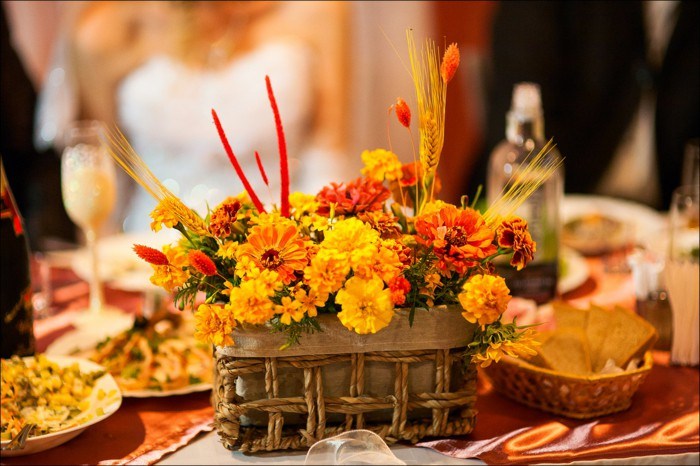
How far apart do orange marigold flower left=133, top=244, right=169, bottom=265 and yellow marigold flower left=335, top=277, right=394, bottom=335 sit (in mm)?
200

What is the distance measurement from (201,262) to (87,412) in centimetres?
31

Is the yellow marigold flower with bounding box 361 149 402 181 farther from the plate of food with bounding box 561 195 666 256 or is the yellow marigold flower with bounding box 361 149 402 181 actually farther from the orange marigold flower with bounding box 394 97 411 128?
the plate of food with bounding box 561 195 666 256

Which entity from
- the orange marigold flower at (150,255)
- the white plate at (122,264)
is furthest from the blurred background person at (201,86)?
the orange marigold flower at (150,255)

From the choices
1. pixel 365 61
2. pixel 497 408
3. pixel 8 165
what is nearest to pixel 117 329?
pixel 497 408

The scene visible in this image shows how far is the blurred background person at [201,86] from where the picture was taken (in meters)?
2.92

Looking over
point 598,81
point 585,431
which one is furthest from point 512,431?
point 598,81

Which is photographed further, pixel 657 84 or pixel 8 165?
pixel 657 84

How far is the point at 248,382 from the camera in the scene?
0.94 m

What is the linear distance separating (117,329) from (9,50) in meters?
1.71

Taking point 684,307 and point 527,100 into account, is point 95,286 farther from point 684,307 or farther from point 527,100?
point 684,307

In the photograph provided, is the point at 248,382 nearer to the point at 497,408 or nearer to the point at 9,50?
the point at 497,408

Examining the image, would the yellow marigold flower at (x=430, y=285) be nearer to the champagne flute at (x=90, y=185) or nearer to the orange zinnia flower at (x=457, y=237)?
the orange zinnia flower at (x=457, y=237)

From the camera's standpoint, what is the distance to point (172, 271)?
2.98 feet

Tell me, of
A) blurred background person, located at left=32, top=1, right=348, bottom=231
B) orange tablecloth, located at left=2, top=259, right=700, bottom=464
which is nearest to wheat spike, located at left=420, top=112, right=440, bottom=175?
orange tablecloth, located at left=2, top=259, right=700, bottom=464
